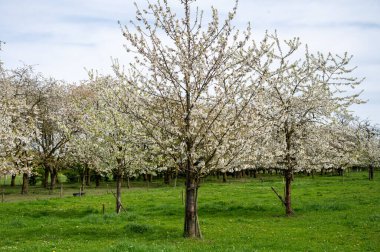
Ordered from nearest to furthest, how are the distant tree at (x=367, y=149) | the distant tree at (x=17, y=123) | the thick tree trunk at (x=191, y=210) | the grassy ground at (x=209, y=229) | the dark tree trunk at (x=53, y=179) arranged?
1. the grassy ground at (x=209, y=229)
2. the thick tree trunk at (x=191, y=210)
3. the distant tree at (x=17, y=123)
4. the dark tree trunk at (x=53, y=179)
5. the distant tree at (x=367, y=149)

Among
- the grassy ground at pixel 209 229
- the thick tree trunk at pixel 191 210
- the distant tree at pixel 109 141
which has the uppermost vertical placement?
the distant tree at pixel 109 141

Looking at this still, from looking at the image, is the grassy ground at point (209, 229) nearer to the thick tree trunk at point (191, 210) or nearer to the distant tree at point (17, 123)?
the thick tree trunk at point (191, 210)

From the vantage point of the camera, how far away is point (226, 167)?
63.8 feet

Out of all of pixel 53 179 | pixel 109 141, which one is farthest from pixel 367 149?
pixel 109 141

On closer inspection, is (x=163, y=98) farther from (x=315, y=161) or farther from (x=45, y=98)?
(x=45, y=98)

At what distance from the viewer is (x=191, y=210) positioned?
19219 mm

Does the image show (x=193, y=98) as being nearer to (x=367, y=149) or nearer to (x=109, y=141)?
(x=109, y=141)

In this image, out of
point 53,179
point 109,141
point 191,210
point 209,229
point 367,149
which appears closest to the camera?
point 191,210

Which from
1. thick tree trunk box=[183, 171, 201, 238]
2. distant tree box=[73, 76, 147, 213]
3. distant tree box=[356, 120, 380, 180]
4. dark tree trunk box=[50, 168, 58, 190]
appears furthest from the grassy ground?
distant tree box=[356, 120, 380, 180]

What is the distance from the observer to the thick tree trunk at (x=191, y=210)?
749 inches

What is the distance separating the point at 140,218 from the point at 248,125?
34.3 feet

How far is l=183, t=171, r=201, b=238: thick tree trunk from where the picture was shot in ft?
62.4

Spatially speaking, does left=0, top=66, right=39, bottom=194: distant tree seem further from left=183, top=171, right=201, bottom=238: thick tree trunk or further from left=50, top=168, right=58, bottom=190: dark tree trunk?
left=183, top=171, right=201, bottom=238: thick tree trunk

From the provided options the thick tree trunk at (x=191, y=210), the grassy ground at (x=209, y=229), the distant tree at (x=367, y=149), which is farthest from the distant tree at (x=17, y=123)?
the distant tree at (x=367, y=149)
